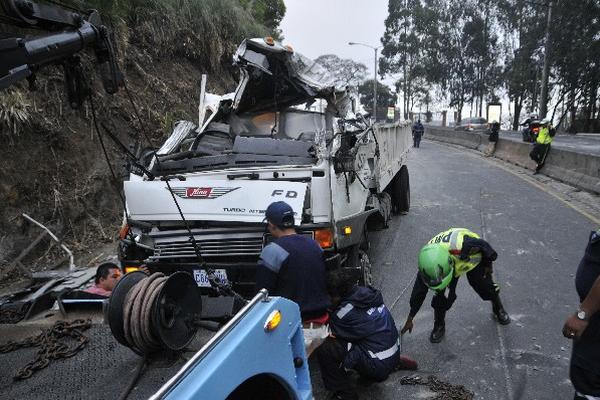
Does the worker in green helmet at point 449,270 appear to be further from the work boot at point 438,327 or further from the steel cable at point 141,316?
the steel cable at point 141,316

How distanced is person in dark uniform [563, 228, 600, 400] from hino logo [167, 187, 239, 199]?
2745 mm

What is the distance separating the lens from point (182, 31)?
40.3 feet

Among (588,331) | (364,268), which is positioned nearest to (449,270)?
(364,268)

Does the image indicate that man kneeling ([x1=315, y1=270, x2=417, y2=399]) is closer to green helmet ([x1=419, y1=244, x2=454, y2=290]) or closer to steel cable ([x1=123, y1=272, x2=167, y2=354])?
green helmet ([x1=419, y1=244, x2=454, y2=290])

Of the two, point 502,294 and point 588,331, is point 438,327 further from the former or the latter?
point 588,331

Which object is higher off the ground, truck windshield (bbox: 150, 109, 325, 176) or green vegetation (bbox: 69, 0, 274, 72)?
green vegetation (bbox: 69, 0, 274, 72)

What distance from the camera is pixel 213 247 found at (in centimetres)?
425

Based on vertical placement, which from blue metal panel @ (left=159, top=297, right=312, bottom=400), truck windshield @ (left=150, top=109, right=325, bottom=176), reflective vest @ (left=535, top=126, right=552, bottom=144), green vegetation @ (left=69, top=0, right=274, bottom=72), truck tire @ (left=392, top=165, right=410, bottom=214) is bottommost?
truck tire @ (left=392, top=165, right=410, bottom=214)

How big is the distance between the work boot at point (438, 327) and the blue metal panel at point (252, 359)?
2.37 metres

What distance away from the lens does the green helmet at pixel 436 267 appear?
3.90 meters

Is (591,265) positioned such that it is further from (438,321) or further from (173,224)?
(173,224)

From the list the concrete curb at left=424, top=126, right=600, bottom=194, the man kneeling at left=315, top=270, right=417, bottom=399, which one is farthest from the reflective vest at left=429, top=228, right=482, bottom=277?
the concrete curb at left=424, top=126, right=600, bottom=194

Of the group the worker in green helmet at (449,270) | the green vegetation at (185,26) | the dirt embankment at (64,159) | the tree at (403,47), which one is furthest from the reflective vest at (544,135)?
the tree at (403,47)

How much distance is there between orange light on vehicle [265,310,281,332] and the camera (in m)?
2.03
